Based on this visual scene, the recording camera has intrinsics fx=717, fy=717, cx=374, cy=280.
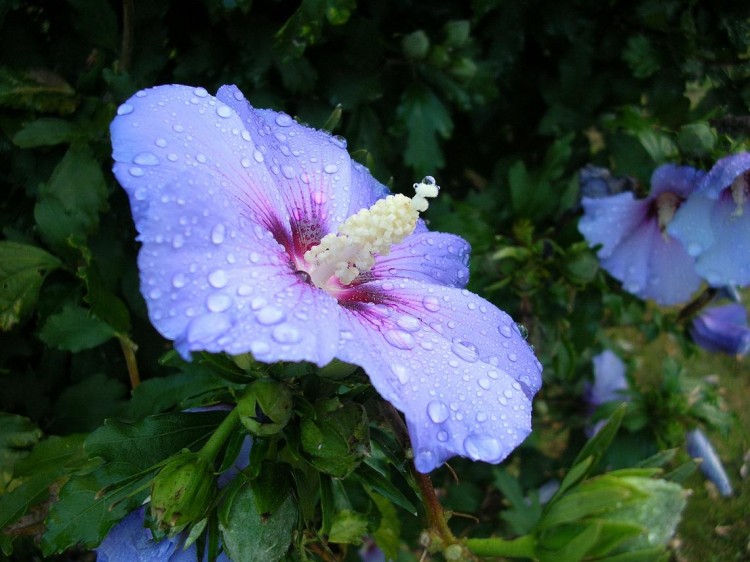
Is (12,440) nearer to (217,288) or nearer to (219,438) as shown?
(219,438)

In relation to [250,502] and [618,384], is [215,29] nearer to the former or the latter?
[250,502]

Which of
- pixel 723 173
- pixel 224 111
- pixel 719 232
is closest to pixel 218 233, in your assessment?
pixel 224 111

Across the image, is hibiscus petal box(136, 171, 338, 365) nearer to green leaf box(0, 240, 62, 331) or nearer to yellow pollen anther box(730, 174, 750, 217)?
green leaf box(0, 240, 62, 331)

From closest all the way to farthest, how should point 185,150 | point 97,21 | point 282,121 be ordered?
1. point 185,150
2. point 282,121
3. point 97,21

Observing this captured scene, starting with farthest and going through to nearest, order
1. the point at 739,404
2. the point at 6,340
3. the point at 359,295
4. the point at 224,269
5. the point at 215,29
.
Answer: the point at 739,404 → the point at 215,29 → the point at 6,340 → the point at 359,295 → the point at 224,269

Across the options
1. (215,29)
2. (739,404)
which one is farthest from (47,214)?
(739,404)

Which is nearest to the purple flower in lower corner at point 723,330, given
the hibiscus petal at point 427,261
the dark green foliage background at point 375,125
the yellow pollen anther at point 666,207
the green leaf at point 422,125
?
the dark green foliage background at point 375,125

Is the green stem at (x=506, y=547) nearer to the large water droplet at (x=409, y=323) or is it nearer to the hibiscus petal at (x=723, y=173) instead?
the large water droplet at (x=409, y=323)
